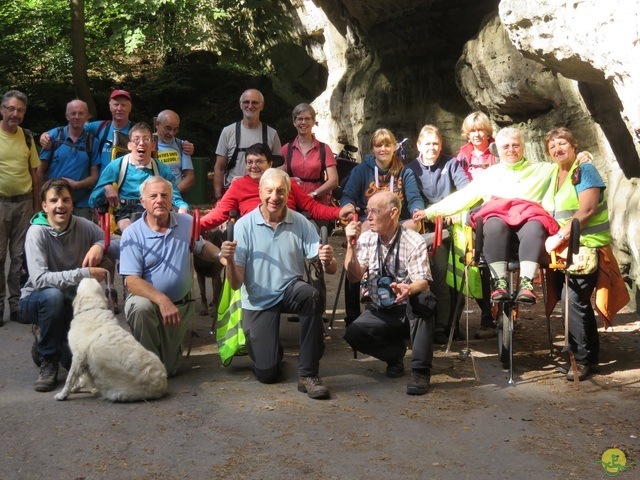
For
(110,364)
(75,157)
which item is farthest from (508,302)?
(75,157)

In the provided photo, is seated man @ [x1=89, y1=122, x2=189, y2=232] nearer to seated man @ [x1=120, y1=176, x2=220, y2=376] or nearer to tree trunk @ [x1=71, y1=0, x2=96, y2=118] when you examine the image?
seated man @ [x1=120, y1=176, x2=220, y2=376]

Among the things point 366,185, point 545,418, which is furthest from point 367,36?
point 545,418

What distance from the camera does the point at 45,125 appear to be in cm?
1886

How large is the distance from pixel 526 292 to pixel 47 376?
3.39 m

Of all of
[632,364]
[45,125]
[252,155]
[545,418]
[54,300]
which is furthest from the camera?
[45,125]

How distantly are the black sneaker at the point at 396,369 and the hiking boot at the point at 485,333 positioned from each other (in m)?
1.47

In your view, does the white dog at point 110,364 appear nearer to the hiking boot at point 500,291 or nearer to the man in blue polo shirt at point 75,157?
the hiking boot at point 500,291

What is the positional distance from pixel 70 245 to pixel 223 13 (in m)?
14.1

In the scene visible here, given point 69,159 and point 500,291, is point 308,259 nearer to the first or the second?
point 500,291

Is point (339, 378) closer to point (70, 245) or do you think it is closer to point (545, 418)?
point (545, 418)

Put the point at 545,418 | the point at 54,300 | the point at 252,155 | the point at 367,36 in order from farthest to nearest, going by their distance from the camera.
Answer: the point at 367,36 < the point at 252,155 < the point at 54,300 < the point at 545,418

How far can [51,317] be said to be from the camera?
574 cm

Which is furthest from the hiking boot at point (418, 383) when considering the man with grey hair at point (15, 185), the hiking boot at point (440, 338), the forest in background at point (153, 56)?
the forest in background at point (153, 56)

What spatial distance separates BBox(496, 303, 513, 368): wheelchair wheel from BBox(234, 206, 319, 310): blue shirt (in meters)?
1.49
